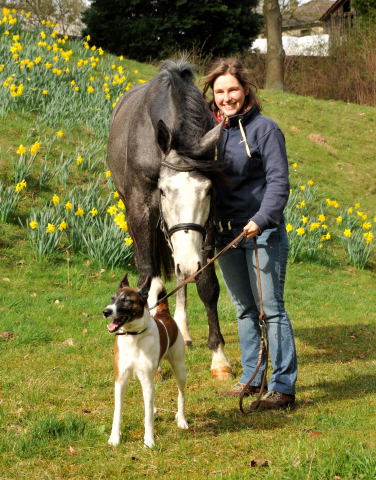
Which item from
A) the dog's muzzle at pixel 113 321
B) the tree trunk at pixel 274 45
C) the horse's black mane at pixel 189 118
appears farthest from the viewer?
the tree trunk at pixel 274 45

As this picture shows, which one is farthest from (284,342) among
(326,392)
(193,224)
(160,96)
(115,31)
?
(115,31)

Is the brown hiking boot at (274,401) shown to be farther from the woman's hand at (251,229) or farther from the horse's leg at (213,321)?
the woman's hand at (251,229)

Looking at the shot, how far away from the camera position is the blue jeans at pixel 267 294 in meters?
4.38

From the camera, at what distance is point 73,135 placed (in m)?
10.8

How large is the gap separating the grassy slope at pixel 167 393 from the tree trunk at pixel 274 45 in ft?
37.8

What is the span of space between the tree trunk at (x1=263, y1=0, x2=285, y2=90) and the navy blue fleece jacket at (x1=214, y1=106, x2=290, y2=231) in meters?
16.3

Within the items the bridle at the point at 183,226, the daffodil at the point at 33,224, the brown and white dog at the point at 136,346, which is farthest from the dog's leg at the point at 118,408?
the daffodil at the point at 33,224

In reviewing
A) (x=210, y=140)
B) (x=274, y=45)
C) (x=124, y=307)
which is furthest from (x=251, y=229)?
(x=274, y=45)

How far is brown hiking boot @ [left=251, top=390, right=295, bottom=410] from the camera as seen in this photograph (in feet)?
14.5

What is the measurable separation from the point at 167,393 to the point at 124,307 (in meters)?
1.63

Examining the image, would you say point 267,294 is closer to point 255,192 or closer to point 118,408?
point 255,192

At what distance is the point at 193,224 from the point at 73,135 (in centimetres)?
704

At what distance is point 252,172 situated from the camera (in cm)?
444

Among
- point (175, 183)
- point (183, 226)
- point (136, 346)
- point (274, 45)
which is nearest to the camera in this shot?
point (136, 346)
